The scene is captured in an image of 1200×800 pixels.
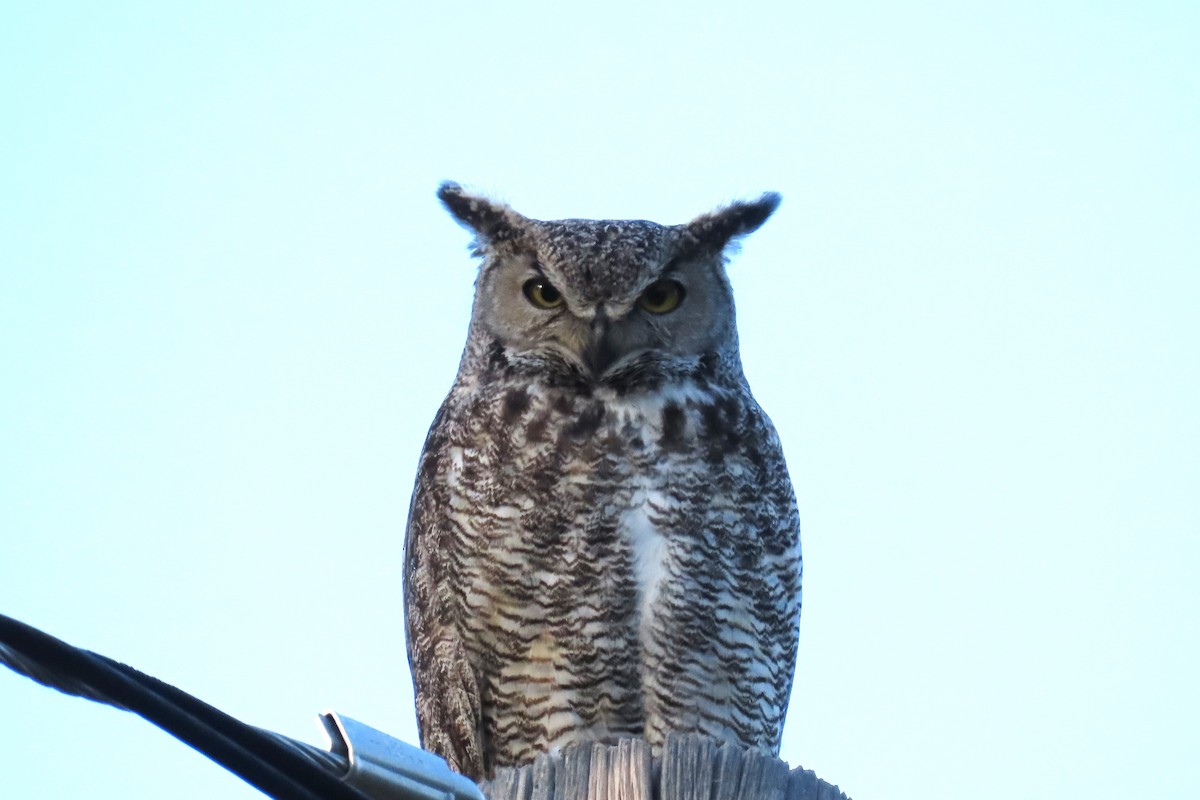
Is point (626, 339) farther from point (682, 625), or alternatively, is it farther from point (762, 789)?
point (762, 789)

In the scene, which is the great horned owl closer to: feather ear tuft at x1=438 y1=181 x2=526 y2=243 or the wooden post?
feather ear tuft at x1=438 y1=181 x2=526 y2=243

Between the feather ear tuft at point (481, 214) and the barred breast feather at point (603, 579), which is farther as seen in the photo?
the feather ear tuft at point (481, 214)

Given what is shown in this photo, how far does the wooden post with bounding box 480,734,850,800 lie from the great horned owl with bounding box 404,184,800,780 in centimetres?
150

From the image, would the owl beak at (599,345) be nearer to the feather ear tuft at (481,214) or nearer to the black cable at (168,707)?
the feather ear tuft at (481,214)

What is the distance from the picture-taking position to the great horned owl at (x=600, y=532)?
13.3 ft

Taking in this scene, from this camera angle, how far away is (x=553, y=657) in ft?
13.2

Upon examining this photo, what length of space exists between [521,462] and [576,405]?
0.79 ft

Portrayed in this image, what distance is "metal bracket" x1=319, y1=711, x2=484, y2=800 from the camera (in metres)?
1.72

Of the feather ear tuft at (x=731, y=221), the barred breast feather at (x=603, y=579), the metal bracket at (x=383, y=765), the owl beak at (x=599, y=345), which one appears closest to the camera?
the metal bracket at (x=383, y=765)

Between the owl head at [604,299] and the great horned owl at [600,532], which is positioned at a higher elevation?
the owl head at [604,299]

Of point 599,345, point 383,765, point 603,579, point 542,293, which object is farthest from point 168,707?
point 542,293

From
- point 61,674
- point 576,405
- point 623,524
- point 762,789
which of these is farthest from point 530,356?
point 61,674

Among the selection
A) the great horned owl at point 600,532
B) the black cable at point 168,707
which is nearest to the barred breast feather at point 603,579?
the great horned owl at point 600,532

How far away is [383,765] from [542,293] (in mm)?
2911
